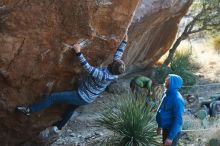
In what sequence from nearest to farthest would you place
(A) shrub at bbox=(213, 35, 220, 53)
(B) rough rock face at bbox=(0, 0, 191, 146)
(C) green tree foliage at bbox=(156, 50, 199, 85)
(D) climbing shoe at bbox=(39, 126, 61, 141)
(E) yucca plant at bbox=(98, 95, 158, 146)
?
(B) rough rock face at bbox=(0, 0, 191, 146) → (E) yucca plant at bbox=(98, 95, 158, 146) → (D) climbing shoe at bbox=(39, 126, 61, 141) → (C) green tree foliage at bbox=(156, 50, 199, 85) → (A) shrub at bbox=(213, 35, 220, 53)

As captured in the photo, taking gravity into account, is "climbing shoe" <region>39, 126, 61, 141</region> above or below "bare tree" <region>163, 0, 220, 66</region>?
below

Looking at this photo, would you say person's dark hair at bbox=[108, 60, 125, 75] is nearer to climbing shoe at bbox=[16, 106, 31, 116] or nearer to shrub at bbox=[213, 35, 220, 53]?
climbing shoe at bbox=[16, 106, 31, 116]

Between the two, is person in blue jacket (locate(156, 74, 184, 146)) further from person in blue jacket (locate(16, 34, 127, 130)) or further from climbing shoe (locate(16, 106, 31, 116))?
climbing shoe (locate(16, 106, 31, 116))

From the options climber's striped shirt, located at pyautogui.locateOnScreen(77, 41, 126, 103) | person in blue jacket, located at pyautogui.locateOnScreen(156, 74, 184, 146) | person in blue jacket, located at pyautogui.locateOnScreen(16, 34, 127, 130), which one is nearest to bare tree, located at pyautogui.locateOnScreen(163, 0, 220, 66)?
climber's striped shirt, located at pyautogui.locateOnScreen(77, 41, 126, 103)

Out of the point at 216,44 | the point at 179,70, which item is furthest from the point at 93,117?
the point at 216,44

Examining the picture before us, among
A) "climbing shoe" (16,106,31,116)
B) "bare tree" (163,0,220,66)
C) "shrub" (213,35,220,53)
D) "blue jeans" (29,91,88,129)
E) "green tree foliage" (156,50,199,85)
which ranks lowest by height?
"climbing shoe" (16,106,31,116)

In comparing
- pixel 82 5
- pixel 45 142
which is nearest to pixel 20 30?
pixel 82 5

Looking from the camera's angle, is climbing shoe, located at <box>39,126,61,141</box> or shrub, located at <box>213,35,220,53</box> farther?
shrub, located at <box>213,35,220,53</box>

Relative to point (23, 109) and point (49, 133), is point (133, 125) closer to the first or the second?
point (49, 133)

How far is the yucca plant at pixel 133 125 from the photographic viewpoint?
9641mm

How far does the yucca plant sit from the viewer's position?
9.64 m

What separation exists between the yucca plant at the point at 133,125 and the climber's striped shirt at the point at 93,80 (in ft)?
3.46

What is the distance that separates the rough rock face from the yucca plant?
1.12 m

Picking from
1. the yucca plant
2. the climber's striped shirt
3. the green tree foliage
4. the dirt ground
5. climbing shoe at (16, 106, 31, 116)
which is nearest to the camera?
the climber's striped shirt
